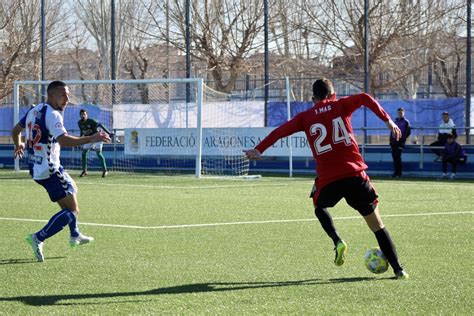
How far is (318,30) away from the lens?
3553 cm

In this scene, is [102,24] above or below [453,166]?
above

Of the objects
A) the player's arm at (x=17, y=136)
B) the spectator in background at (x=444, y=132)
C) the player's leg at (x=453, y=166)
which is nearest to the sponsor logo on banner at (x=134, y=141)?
the spectator in background at (x=444, y=132)

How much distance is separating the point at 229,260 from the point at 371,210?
1.83 metres

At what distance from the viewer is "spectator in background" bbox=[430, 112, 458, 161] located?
2500 centimetres

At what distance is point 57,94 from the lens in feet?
31.7

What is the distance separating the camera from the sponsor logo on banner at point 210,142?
26.6 metres

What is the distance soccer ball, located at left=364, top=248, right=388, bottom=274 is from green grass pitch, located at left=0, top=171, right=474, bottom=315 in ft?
0.31

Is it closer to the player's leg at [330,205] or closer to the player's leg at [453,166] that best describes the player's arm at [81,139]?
the player's leg at [330,205]

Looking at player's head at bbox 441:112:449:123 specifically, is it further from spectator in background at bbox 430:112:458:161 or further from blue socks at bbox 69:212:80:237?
blue socks at bbox 69:212:80:237

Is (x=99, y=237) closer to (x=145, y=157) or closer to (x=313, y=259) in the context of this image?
(x=313, y=259)

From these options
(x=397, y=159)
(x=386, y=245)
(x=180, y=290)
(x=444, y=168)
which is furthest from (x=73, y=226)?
(x=397, y=159)

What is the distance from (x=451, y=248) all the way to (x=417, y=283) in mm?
2352

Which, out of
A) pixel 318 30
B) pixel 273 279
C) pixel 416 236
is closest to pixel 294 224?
pixel 416 236

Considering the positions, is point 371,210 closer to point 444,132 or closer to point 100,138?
point 100,138
